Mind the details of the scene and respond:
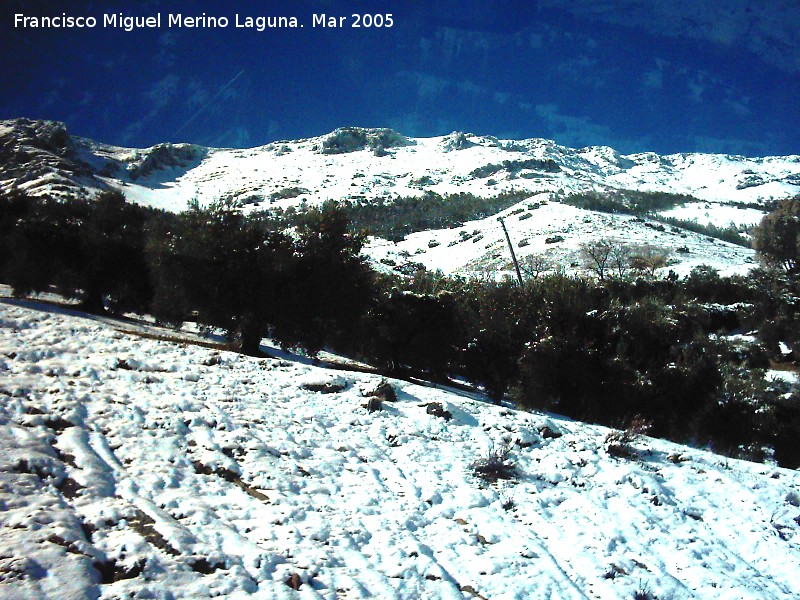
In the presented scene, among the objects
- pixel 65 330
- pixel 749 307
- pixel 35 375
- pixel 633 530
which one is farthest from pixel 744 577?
pixel 749 307

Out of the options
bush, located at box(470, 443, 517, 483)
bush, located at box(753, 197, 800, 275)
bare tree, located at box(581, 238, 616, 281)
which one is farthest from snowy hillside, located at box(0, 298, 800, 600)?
bare tree, located at box(581, 238, 616, 281)

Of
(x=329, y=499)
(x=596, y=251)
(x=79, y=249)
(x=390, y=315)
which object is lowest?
(x=329, y=499)

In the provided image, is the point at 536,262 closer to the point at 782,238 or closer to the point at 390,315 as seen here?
the point at 782,238

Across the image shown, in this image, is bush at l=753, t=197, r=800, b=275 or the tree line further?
bush at l=753, t=197, r=800, b=275

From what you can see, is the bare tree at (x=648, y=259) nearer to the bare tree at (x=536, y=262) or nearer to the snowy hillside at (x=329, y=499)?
the bare tree at (x=536, y=262)

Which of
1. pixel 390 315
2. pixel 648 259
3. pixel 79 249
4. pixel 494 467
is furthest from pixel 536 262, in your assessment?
pixel 494 467

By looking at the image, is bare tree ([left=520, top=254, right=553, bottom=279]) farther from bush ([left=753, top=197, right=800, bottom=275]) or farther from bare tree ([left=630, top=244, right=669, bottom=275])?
bush ([left=753, top=197, right=800, bottom=275])

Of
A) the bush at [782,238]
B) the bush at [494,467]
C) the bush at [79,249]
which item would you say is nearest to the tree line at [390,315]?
the bush at [79,249]
